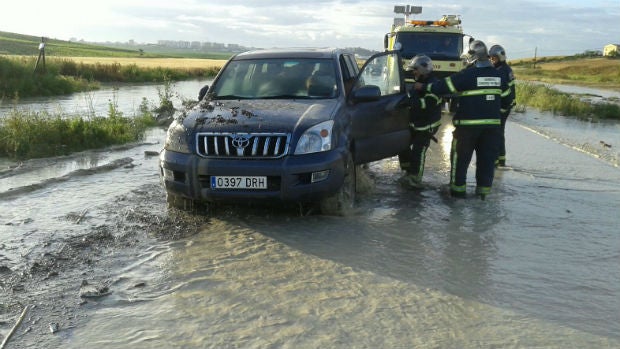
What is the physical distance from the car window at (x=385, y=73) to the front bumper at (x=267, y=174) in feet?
6.95

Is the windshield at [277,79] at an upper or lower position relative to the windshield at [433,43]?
lower

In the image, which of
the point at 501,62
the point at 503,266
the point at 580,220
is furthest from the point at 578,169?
the point at 503,266

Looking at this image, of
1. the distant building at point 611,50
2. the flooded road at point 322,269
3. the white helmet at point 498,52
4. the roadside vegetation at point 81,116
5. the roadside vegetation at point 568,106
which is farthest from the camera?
the distant building at point 611,50

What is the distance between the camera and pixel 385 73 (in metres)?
7.57

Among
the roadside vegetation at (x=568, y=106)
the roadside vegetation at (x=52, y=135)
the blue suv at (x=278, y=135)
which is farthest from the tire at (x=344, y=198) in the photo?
the roadside vegetation at (x=568, y=106)

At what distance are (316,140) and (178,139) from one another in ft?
4.57

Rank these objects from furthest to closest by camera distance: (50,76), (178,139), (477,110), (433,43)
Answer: (50,76), (433,43), (477,110), (178,139)

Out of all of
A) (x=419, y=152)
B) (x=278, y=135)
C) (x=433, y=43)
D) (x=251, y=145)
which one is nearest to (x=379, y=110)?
(x=419, y=152)

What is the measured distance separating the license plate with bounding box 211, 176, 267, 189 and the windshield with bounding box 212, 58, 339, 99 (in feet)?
4.76

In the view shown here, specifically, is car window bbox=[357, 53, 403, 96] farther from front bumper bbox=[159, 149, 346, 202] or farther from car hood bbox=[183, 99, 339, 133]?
front bumper bbox=[159, 149, 346, 202]

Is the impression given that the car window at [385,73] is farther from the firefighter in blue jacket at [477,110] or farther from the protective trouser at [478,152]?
the protective trouser at [478,152]

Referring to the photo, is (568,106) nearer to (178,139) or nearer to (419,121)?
(419,121)

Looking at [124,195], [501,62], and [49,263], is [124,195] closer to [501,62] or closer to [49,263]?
[49,263]

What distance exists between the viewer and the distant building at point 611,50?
8388cm
